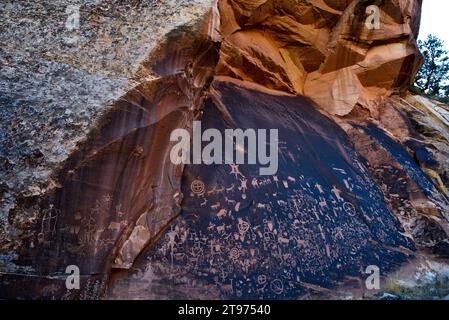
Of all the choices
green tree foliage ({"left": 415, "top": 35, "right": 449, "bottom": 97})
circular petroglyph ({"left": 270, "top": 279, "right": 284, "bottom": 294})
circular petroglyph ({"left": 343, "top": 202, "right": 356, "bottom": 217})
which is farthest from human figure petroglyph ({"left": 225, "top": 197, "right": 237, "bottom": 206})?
green tree foliage ({"left": 415, "top": 35, "right": 449, "bottom": 97})

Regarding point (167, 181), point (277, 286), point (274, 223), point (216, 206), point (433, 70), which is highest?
point (433, 70)

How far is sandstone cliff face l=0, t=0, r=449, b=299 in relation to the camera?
3.65 m

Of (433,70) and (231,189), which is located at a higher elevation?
(433,70)

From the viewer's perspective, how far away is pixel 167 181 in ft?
15.3

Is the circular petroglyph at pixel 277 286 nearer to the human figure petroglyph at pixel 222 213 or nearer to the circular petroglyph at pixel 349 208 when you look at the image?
the human figure petroglyph at pixel 222 213

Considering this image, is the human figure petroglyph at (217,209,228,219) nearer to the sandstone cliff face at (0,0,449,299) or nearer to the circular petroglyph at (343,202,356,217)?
the sandstone cliff face at (0,0,449,299)

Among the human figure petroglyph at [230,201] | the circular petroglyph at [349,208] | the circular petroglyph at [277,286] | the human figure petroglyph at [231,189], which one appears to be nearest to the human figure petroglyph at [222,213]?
the human figure petroglyph at [230,201]

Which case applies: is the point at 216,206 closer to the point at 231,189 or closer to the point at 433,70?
the point at 231,189

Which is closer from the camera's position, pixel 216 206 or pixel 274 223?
pixel 216 206

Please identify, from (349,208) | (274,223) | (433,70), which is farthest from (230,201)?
(433,70)

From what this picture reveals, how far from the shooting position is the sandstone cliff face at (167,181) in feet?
12.0

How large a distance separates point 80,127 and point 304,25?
5.52 meters

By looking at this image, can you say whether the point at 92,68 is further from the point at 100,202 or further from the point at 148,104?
the point at 100,202
